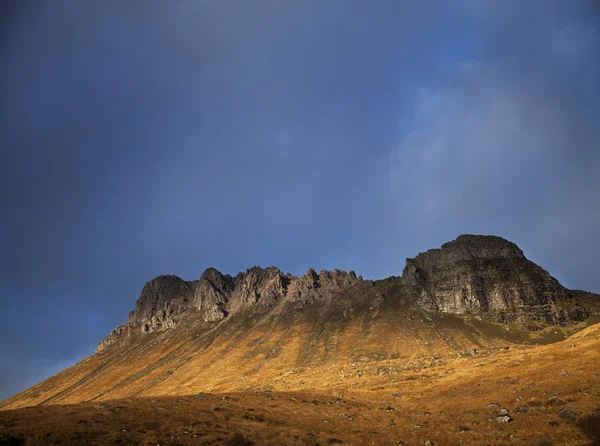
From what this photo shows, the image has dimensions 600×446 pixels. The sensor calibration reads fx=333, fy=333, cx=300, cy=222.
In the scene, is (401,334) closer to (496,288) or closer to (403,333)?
(403,333)

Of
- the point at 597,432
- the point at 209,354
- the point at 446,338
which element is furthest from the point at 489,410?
the point at 209,354

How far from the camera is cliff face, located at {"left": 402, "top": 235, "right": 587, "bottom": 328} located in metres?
145

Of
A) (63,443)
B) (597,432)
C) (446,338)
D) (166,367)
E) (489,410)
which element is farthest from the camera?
(166,367)

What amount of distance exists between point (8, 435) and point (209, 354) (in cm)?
16013

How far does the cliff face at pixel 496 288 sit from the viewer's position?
475ft

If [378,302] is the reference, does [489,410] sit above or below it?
below

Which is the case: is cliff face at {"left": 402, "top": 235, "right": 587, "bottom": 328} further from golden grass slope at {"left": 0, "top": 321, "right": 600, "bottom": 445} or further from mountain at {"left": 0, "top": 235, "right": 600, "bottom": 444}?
golden grass slope at {"left": 0, "top": 321, "right": 600, "bottom": 445}

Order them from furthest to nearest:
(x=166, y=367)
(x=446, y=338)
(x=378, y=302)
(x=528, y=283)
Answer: (x=378, y=302) < (x=166, y=367) < (x=528, y=283) < (x=446, y=338)

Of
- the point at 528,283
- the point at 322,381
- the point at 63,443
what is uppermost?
the point at 528,283

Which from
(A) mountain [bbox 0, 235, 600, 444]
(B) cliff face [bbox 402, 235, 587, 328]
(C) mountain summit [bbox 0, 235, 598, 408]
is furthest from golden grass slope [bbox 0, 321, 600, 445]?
(B) cliff face [bbox 402, 235, 587, 328]

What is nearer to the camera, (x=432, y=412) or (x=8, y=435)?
(x=8, y=435)

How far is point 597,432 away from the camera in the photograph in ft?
92.1

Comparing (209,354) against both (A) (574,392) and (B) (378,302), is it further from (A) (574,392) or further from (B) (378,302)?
(A) (574,392)

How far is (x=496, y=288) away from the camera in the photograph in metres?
165
